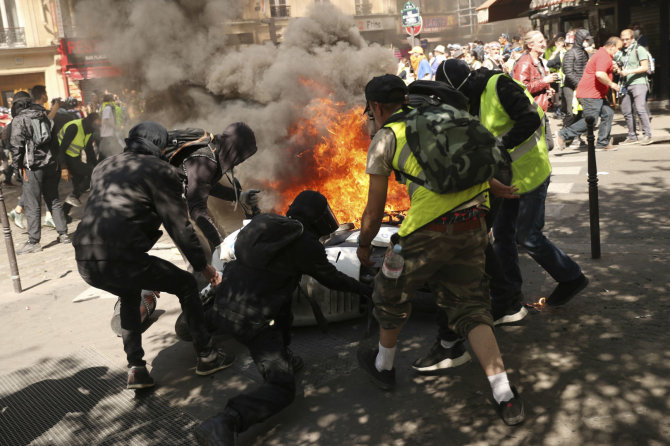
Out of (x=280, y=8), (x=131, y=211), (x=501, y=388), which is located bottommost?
(x=501, y=388)

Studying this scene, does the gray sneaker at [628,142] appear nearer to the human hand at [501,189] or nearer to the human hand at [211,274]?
the human hand at [501,189]

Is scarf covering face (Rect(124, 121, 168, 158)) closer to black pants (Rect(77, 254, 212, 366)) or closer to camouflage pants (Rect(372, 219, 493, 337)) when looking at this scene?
black pants (Rect(77, 254, 212, 366))

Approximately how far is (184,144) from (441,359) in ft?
9.59

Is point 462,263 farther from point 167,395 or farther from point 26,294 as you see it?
point 26,294

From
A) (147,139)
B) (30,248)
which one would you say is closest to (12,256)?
(30,248)

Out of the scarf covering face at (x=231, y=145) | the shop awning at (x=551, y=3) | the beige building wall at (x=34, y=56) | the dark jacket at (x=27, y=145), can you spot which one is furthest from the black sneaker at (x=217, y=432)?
the beige building wall at (x=34, y=56)

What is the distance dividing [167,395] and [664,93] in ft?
51.0

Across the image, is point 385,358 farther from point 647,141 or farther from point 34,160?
point 647,141

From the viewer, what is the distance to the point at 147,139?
4.25 metres

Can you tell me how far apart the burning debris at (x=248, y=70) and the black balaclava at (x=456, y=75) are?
4.37 metres

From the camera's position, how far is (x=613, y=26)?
17.4 m

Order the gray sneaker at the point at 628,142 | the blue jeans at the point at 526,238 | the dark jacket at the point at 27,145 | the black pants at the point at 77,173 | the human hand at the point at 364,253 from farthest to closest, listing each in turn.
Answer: the gray sneaker at the point at 628,142 → the black pants at the point at 77,173 → the dark jacket at the point at 27,145 → the blue jeans at the point at 526,238 → the human hand at the point at 364,253

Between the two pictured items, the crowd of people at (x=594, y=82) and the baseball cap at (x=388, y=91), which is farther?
the crowd of people at (x=594, y=82)

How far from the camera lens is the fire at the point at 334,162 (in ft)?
24.4
